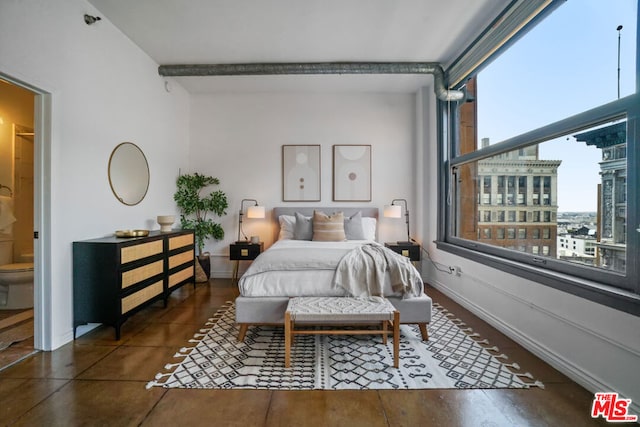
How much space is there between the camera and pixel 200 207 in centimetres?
462

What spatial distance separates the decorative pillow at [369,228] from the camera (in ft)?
14.6

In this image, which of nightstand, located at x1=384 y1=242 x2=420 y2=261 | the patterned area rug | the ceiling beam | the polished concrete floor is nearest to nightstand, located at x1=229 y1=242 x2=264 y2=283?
the patterned area rug

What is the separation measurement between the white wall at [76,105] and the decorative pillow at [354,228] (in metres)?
2.75

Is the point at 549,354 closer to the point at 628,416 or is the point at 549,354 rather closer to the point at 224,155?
the point at 628,416

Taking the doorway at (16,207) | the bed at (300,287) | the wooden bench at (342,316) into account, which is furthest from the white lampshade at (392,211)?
the doorway at (16,207)

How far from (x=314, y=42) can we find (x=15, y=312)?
450 cm

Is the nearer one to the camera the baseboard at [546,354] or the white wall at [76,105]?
the baseboard at [546,354]

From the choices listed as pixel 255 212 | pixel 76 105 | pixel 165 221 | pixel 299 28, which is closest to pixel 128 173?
pixel 165 221

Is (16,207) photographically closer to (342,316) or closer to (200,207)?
(200,207)

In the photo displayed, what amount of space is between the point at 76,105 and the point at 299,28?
230cm

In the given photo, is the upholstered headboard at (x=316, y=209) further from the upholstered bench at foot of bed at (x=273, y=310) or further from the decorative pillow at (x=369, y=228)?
the upholstered bench at foot of bed at (x=273, y=310)

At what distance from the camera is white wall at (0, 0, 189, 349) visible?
219cm

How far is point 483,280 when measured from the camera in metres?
3.01

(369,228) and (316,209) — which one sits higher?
(316,209)
